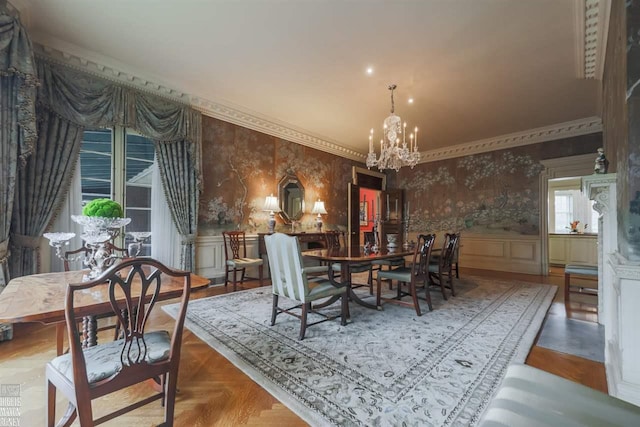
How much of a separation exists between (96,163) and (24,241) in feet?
3.72

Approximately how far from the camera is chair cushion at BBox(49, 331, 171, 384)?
1.13m

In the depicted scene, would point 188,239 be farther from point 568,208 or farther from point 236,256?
point 568,208

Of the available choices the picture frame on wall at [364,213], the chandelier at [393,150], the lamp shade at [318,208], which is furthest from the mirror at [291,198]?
the picture frame on wall at [364,213]

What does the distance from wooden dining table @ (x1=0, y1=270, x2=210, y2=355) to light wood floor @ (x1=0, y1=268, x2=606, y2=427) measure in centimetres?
47

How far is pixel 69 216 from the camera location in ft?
9.98

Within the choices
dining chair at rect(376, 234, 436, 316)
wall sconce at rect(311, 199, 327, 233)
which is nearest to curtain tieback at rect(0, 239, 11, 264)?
dining chair at rect(376, 234, 436, 316)

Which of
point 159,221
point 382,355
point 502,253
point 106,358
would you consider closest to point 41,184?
point 159,221

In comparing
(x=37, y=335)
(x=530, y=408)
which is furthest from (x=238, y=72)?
(x=530, y=408)

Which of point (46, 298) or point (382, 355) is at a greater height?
point (46, 298)

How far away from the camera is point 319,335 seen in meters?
2.38

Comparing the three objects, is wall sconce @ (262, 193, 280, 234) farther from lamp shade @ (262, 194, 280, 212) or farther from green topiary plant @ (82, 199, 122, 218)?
green topiary plant @ (82, 199, 122, 218)

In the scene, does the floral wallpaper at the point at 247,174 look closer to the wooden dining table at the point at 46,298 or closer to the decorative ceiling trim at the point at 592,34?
the wooden dining table at the point at 46,298

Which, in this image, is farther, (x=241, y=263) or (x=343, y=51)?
(x=241, y=263)

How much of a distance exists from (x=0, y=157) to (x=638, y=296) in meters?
4.71
